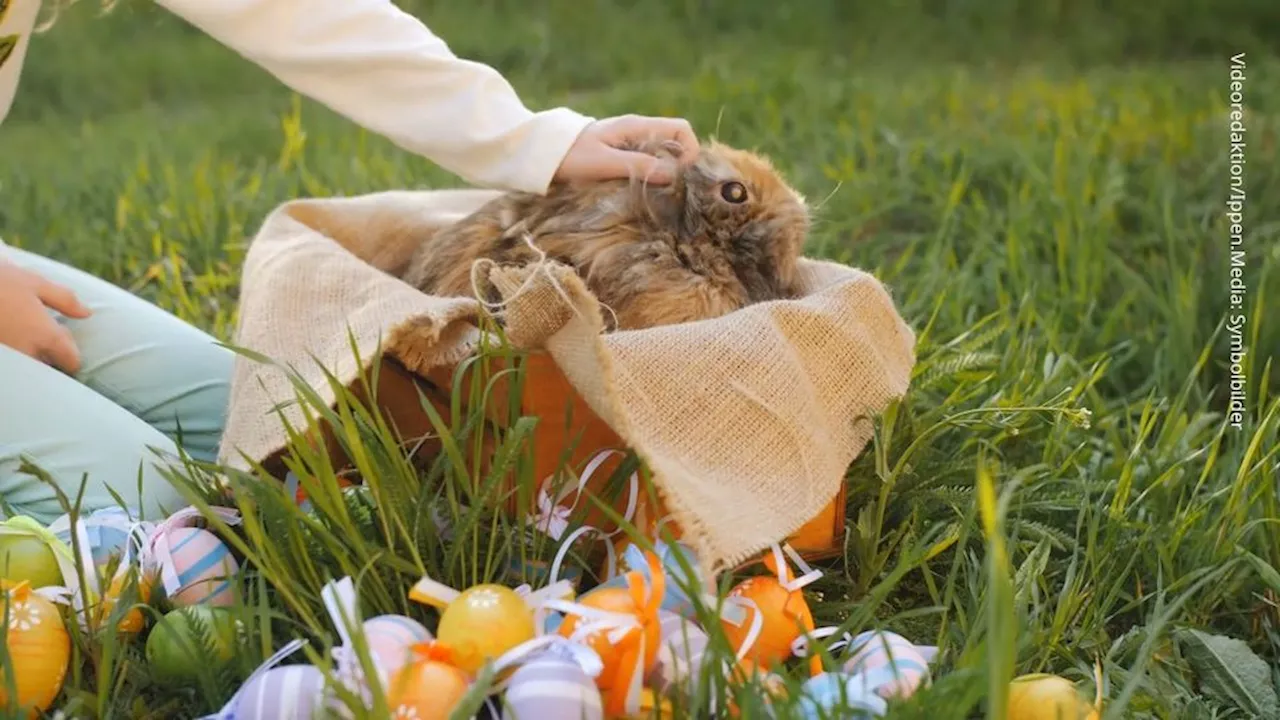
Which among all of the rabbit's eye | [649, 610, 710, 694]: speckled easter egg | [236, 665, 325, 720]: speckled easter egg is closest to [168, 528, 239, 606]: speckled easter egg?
[236, 665, 325, 720]: speckled easter egg

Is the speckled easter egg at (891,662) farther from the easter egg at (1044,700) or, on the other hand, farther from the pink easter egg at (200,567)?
the pink easter egg at (200,567)

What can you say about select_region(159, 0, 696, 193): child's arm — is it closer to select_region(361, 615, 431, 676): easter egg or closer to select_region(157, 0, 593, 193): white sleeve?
select_region(157, 0, 593, 193): white sleeve

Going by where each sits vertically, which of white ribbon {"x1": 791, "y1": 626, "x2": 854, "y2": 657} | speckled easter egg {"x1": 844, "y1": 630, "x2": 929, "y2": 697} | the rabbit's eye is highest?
the rabbit's eye

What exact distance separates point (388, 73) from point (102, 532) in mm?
706

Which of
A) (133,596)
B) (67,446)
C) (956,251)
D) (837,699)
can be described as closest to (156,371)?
(67,446)

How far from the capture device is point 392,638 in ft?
4.22

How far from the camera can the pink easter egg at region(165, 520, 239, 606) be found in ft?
4.75

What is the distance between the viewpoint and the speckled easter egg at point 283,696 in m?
1.22

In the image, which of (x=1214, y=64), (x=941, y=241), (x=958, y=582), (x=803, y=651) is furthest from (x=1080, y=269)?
(x=1214, y=64)

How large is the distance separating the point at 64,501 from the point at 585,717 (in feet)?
1.98

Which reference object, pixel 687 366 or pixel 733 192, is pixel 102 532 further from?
pixel 733 192

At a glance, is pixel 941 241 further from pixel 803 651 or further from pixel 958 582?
pixel 803 651

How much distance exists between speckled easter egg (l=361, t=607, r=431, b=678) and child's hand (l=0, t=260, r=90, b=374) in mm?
780

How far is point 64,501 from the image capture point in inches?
56.1
